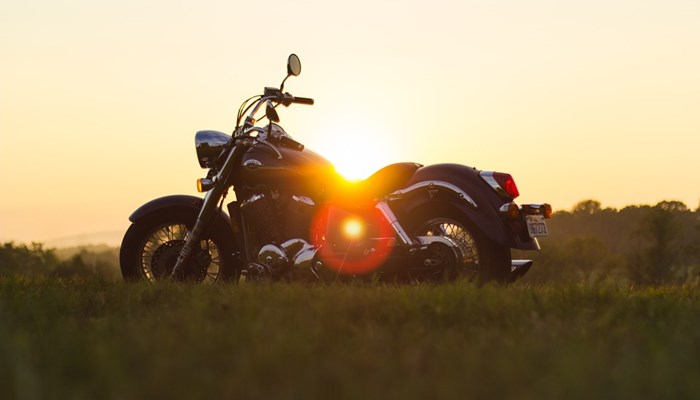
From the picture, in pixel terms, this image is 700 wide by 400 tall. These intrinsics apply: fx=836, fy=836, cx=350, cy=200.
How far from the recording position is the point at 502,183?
785cm

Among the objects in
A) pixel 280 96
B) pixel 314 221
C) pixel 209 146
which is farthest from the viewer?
pixel 209 146

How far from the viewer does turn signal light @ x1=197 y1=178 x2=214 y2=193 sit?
8.81 meters

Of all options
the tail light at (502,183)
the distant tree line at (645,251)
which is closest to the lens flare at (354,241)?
the tail light at (502,183)

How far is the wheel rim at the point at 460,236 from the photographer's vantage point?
779 centimetres

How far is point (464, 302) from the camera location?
18.5ft

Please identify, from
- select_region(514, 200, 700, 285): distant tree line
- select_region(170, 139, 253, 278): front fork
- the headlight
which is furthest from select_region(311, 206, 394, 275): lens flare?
select_region(514, 200, 700, 285): distant tree line

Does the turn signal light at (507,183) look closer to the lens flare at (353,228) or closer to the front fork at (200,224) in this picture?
the lens flare at (353,228)

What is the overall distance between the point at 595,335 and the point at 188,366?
2420mm

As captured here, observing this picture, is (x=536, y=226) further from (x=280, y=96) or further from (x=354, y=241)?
(x=280, y=96)

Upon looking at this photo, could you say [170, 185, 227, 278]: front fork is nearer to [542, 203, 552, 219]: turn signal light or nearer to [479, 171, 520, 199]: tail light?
[479, 171, 520, 199]: tail light

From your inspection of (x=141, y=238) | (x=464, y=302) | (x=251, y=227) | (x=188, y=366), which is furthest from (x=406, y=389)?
(x=141, y=238)

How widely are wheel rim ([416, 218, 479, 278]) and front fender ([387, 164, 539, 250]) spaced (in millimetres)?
181

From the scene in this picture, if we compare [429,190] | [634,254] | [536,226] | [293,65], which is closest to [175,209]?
[293,65]

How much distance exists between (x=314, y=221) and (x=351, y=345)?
4129 millimetres
